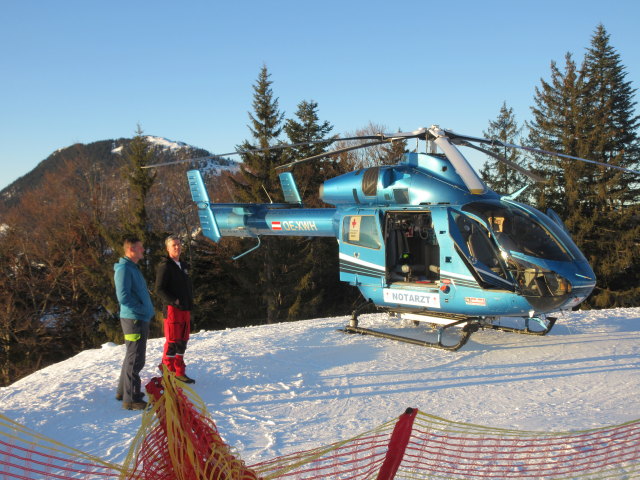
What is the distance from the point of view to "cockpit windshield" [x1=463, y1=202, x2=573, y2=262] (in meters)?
7.14

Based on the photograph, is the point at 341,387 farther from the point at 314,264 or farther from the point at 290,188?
the point at 314,264

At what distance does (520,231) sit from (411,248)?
81.7 inches

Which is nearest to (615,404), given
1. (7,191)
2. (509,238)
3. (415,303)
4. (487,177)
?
(509,238)

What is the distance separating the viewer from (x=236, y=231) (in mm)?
10797

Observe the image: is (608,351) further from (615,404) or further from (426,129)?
(426,129)

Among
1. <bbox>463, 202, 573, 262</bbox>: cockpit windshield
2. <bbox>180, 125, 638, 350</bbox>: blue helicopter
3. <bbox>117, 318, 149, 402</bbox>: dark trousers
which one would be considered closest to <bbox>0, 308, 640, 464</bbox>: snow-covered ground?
<bbox>117, 318, 149, 402</bbox>: dark trousers

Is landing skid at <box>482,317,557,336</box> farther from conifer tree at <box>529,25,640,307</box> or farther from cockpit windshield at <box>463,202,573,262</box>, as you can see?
conifer tree at <box>529,25,640,307</box>

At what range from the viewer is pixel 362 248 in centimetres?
874

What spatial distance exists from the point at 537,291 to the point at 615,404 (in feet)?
6.31

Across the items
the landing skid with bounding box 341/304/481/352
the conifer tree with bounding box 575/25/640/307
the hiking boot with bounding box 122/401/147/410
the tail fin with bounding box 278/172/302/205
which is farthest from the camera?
the conifer tree with bounding box 575/25/640/307

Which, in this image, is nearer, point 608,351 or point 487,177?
point 608,351

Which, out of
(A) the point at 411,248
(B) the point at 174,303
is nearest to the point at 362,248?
(A) the point at 411,248

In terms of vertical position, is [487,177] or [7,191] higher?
[7,191]

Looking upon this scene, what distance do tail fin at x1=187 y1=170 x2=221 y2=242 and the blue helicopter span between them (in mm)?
1991
